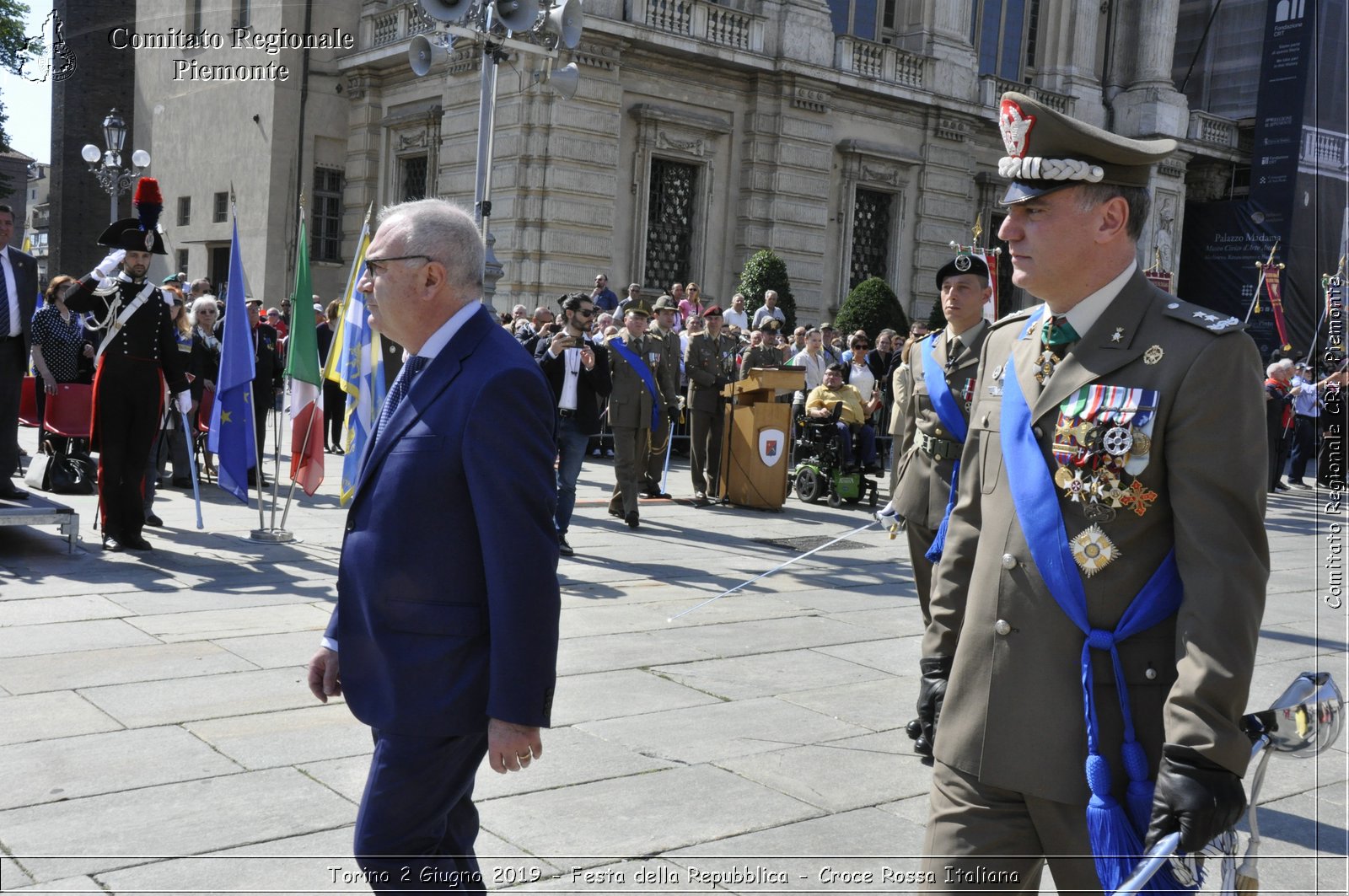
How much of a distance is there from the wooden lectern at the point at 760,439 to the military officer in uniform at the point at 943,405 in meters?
8.03

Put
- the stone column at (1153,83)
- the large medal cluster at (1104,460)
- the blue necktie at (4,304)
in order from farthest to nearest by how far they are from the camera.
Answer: the stone column at (1153,83) → the blue necktie at (4,304) → the large medal cluster at (1104,460)

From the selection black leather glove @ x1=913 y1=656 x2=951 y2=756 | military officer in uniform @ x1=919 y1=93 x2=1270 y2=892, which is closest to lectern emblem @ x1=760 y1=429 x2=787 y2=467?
black leather glove @ x1=913 y1=656 x2=951 y2=756

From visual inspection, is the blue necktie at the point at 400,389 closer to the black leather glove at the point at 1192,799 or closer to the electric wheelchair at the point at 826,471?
the black leather glove at the point at 1192,799

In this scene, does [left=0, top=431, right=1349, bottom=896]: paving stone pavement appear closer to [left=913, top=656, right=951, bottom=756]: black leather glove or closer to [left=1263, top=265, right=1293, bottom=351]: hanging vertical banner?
[left=913, top=656, right=951, bottom=756]: black leather glove

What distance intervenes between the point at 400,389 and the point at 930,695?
274cm

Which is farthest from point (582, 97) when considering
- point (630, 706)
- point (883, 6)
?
point (630, 706)

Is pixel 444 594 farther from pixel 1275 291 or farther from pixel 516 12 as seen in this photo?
pixel 1275 291

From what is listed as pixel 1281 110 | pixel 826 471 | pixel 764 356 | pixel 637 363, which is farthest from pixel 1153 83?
pixel 637 363

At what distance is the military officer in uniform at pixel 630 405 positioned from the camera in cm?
1225

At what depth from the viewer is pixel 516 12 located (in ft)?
39.9

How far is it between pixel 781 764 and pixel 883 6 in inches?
1018

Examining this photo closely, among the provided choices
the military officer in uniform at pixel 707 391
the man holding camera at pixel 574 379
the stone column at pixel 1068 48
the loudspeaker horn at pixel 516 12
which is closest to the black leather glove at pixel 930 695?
the man holding camera at pixel 574 379

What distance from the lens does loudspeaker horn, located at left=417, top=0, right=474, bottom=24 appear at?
11.4 meters


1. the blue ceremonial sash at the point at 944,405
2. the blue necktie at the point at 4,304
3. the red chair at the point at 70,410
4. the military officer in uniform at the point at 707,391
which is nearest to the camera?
the blue ceremonial sash at the point at 944,405
